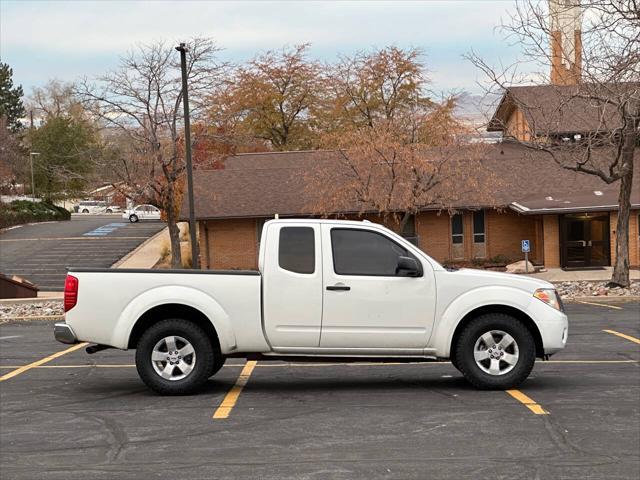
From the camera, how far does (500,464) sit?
6.43 metres

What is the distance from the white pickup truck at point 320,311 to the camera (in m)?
9.02

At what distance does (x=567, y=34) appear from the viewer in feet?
78.8

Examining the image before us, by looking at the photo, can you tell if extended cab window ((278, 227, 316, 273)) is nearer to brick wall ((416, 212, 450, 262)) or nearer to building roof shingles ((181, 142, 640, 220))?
building roof shingles ((181, 142, 640, 220))

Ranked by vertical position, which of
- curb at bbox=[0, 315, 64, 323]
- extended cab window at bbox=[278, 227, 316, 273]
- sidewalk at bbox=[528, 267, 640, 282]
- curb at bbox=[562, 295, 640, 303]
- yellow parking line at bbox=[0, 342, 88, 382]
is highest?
extended cab window at bbox=[278, 227, 316, 273]

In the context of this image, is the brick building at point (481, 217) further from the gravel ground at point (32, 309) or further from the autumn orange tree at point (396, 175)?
the gravel ground at point (32, 309)

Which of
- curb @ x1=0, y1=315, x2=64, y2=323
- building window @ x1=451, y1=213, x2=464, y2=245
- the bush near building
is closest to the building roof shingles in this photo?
building window @ x1=451, y1=213, x2=464, y2=245

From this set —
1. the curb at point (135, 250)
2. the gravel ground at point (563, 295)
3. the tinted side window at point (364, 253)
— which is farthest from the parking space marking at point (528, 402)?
the curb at point (135, 250)

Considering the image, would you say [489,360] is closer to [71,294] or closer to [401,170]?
[71,294]

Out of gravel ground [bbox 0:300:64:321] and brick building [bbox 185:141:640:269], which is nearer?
gravel ground [bbox 0:300:64:321]

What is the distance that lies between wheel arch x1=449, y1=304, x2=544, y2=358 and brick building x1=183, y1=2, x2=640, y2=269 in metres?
25.2

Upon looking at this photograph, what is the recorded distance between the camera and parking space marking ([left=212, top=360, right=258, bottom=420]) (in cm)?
829

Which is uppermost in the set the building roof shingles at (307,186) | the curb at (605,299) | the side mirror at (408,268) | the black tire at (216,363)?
the building roof shingles at (307,186)

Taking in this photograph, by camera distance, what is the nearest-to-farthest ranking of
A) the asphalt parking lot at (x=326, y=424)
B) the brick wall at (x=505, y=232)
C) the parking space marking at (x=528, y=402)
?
the asphalt parking lot at (x=326, y=424), the parking space marking at (x=528, y=402), the brick wall at (x=505, y=232)

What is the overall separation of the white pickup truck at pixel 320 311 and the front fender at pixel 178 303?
1 centimetres
